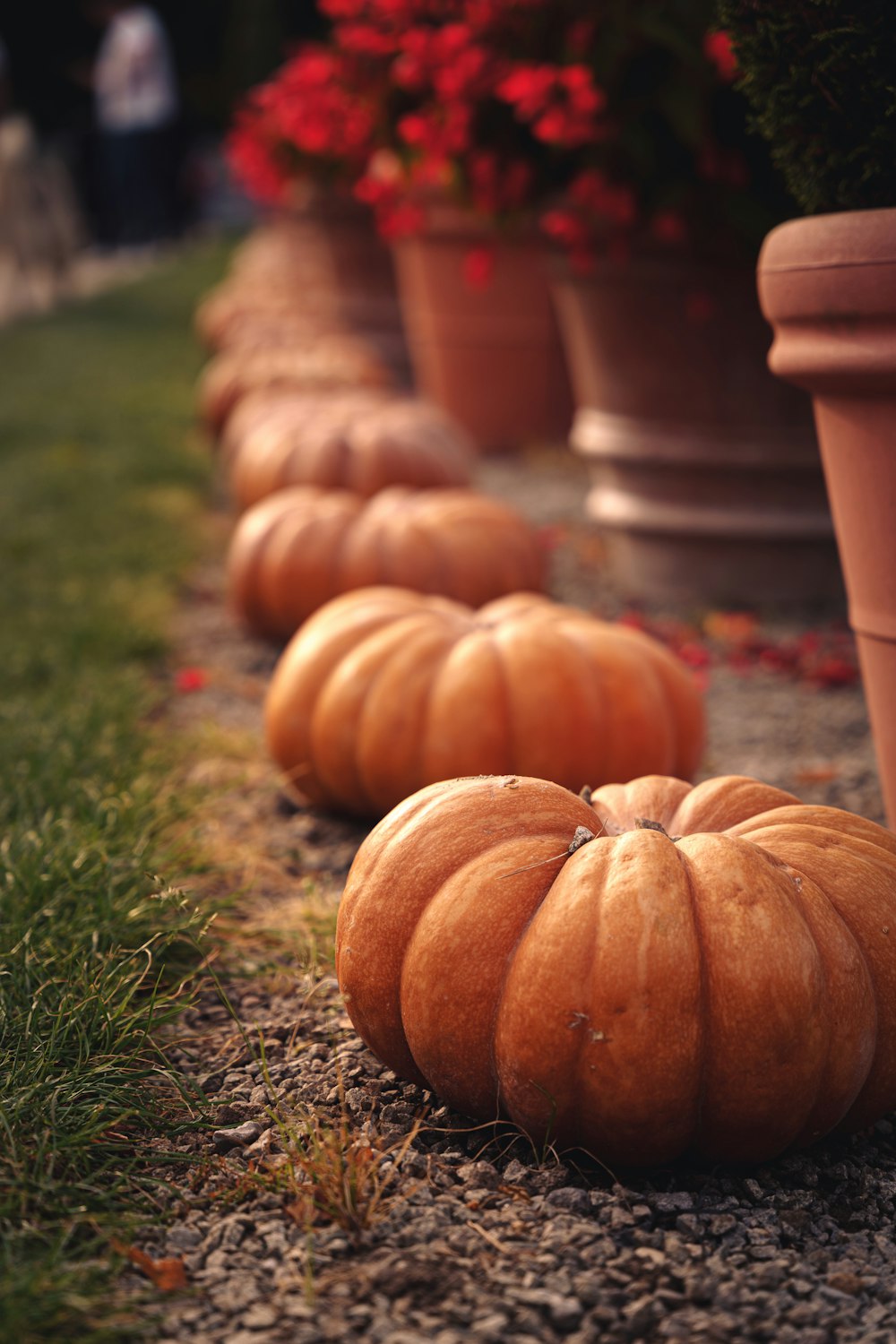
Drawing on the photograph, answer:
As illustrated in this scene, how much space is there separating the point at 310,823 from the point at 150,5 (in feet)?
117

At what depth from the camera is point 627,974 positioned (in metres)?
1.61

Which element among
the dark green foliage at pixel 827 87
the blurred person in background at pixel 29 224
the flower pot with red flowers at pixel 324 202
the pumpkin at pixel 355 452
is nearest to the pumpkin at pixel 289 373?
the flower pot with red flowers at pixel 324 202

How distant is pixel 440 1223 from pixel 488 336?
600cm

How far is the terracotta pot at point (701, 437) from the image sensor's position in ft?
13.5

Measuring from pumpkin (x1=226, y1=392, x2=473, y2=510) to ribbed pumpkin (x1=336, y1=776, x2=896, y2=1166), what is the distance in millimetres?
3023

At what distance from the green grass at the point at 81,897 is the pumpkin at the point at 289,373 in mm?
792

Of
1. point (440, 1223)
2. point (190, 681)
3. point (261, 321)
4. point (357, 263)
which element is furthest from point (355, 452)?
point (357, 263)

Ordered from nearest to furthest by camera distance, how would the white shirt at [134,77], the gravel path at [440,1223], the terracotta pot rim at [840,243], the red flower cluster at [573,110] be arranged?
the gravel path at [440,1223], the terracotta pot rim at [840,243], the red flower cluster at [573,110], the white shirt at [134,77]

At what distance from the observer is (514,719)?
8.62 ft

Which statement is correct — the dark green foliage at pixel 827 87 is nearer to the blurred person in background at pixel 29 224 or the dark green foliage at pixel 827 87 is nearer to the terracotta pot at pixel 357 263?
the terracotta pot at pixel 357 263

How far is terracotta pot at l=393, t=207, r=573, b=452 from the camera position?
687 cm

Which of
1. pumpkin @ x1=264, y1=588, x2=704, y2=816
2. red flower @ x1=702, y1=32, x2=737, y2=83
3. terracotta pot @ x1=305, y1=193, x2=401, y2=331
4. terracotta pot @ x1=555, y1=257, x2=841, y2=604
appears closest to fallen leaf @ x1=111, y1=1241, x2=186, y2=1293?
pumpkin @ x1=264, y1=588, x2=704, y2=816

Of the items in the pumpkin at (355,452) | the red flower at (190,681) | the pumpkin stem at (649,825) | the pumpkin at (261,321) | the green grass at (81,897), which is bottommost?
the red flower at (190,681)

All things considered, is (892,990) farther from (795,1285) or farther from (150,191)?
(150,191)
